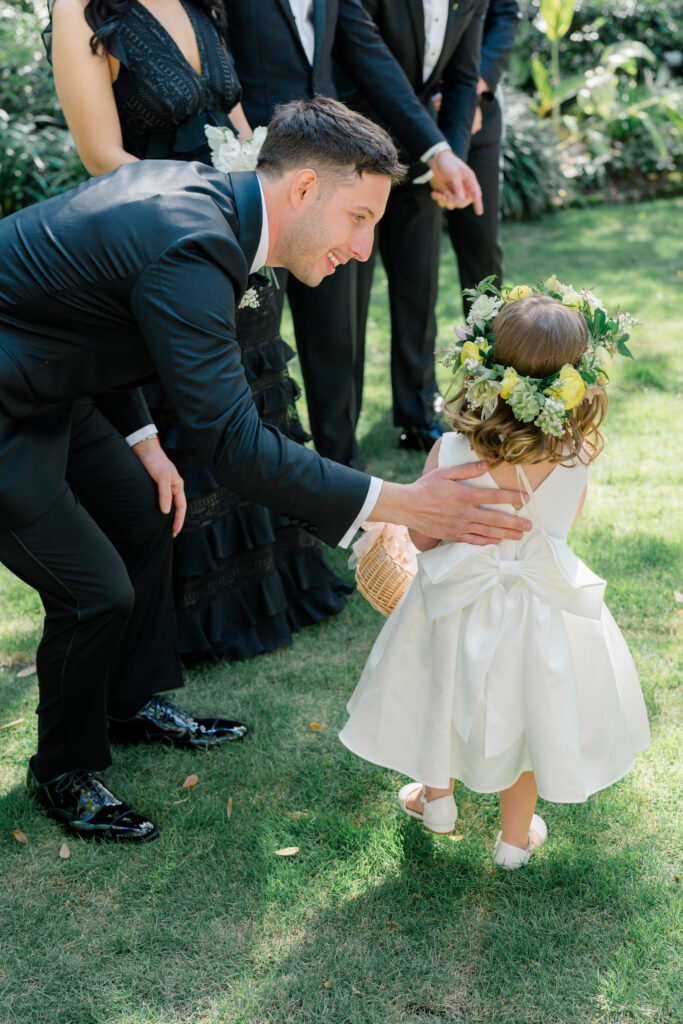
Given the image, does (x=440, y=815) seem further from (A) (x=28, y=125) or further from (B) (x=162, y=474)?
(A) (x=28, y=125)

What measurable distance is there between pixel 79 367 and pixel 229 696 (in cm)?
143

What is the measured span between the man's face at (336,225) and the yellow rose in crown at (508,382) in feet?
1.42

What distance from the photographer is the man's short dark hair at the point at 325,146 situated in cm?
224

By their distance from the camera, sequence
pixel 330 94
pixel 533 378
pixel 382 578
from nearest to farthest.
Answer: pixel 533 378
pixel 382 578
pixel 330 94

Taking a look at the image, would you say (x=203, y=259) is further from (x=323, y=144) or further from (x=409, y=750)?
(x=409, y=750)

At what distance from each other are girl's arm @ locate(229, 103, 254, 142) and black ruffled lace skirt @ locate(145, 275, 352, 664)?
501 mm

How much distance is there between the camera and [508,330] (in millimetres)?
2172

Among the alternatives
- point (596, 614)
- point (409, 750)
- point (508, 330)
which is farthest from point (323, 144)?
point (409, 750)

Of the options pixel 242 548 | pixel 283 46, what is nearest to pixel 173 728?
pixel 242 548

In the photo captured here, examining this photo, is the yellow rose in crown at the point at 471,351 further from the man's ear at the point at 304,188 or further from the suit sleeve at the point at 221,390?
the man's ear at the point at 304,188

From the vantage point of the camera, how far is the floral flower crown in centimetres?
208

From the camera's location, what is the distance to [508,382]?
2098mm

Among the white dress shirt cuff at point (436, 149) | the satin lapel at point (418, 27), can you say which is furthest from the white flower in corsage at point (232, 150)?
the satin lapel at point (418, 27)

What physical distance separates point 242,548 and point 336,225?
1471 mm
